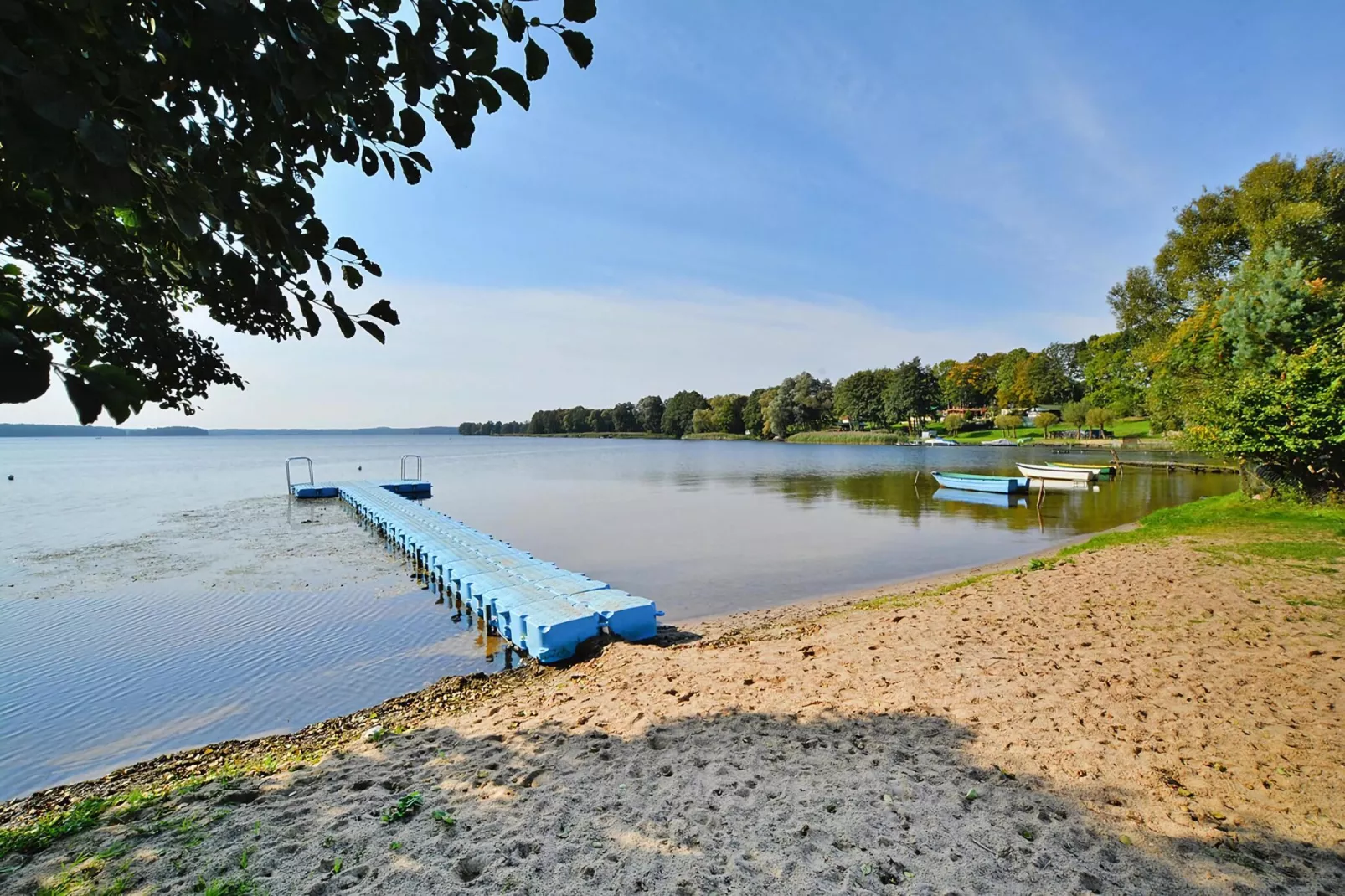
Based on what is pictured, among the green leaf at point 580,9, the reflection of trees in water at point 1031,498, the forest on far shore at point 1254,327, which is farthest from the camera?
the reflection of trees in water at point 1031,498

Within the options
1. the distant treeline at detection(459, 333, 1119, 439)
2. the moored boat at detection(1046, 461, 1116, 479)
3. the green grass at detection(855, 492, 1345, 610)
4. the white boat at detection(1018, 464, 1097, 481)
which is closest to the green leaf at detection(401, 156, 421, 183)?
the green grass at detection(855, 492, 1345, 610)

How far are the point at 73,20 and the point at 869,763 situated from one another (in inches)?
215

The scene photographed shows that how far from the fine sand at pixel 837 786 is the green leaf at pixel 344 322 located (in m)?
2.98

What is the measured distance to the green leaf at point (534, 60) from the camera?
201 centimetres

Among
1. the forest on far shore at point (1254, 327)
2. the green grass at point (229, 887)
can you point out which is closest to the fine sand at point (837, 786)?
the green grass at point (229, 887)

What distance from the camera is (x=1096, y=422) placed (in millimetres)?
74562

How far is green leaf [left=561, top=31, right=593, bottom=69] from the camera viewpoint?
187cm

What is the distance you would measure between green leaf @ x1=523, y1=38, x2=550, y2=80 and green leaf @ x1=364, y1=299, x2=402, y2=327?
0.91 metres

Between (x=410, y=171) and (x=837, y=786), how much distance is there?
4401 millimetres

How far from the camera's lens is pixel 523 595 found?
10250 mm

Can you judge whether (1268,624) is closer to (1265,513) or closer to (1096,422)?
(1265,513)

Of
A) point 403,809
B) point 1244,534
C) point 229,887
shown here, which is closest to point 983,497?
point 1244,534

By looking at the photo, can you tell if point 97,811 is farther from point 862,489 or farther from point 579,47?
point 862,489

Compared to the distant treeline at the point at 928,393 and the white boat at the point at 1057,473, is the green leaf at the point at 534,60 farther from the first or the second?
the distant treeline at the point at 928,393
